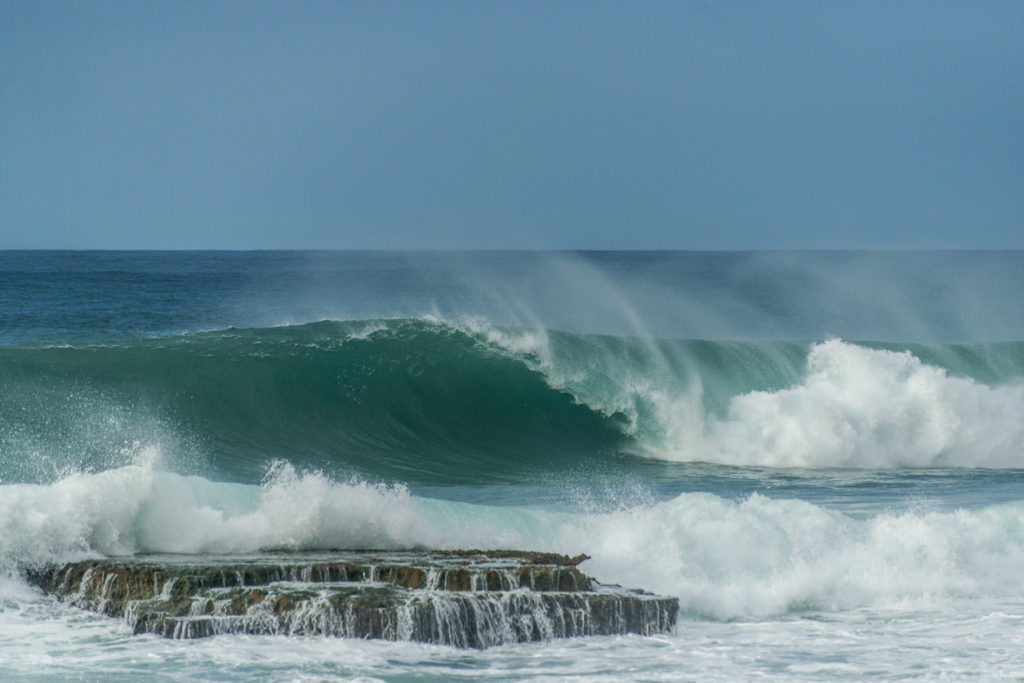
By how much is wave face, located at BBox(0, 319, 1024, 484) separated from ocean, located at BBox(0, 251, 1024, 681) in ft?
0.18

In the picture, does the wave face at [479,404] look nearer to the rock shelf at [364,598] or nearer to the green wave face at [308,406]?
the green wave face at [308,406]

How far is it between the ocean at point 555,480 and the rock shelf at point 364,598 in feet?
0.47

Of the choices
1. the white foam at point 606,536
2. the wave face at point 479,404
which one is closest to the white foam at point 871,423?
the wave face at point 479,404

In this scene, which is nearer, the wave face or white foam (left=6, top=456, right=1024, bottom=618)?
white foam (left=6, top=456, right=1024, bottom=618)

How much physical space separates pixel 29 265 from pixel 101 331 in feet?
130

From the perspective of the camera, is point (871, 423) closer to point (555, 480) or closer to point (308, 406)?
point (555, 480)

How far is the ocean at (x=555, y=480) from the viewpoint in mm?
8266

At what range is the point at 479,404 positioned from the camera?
19328 millimetres

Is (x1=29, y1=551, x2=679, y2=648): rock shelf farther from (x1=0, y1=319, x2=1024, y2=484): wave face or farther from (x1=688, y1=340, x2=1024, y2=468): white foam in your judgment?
(x1=688, y1=340, x2=1024, y2=468): white foam

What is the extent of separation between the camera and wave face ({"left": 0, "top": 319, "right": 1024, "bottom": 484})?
16.4 metres

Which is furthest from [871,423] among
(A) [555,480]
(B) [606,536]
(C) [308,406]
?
(B) [606,536]

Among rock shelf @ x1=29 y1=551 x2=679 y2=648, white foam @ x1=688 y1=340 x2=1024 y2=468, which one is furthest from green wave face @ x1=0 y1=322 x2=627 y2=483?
rock shelf @ x1=29 y1=551 x2=679 y2=648

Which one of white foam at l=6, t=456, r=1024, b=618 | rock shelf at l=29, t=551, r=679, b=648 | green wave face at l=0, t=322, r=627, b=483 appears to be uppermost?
green wave face at l=0, t=322, r=627, b=483

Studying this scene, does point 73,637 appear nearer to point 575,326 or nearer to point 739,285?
point 575,326
